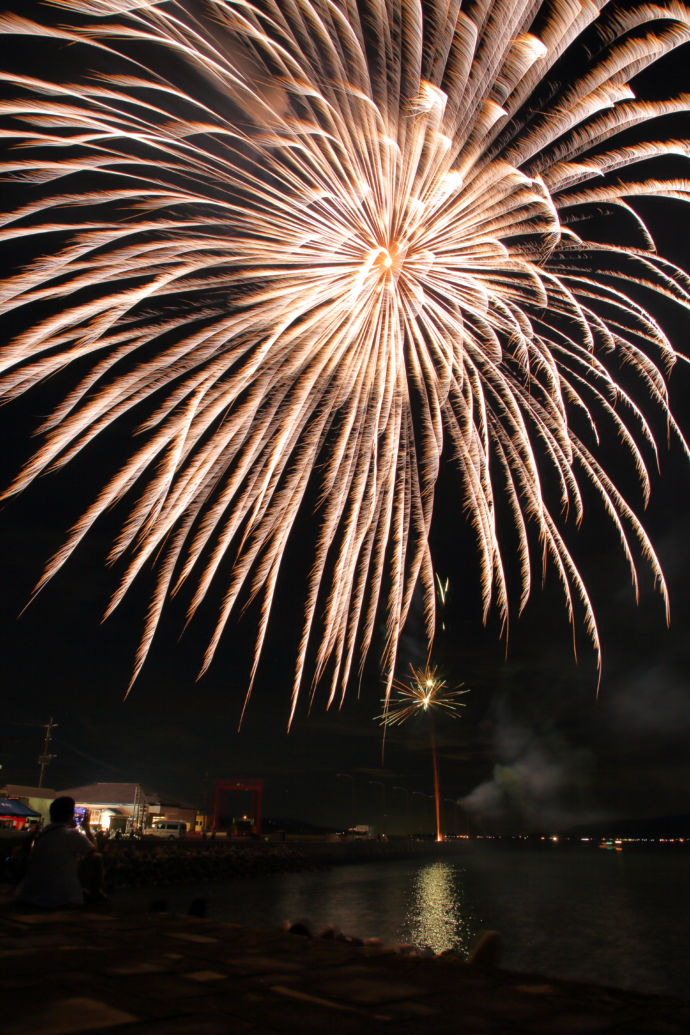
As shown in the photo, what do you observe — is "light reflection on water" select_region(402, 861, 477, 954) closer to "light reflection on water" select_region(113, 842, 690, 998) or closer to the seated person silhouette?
"light reflection on water" select_region(113, 842, 690, 998)

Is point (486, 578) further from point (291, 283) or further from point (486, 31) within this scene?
point (486, 31)

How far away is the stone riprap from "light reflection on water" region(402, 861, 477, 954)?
2461cm

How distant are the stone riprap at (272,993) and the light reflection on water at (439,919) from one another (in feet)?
80.7

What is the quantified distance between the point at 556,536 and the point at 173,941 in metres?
10.3

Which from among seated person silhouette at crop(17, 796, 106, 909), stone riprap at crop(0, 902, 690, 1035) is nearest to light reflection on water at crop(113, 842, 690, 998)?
seated person silhouette at crop(17, 796, 106, 909)

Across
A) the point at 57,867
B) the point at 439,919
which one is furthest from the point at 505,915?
the point at 57,867

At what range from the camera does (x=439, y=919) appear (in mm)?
39406

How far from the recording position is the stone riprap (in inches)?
181

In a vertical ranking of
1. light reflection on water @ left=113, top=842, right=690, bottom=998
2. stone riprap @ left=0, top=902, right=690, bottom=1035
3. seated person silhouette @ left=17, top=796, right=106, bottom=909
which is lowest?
light reflection on water @ left=113, top=842, right=690, bottom=998

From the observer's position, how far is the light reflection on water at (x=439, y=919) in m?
31.5

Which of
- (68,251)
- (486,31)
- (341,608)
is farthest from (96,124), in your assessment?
(341,608)

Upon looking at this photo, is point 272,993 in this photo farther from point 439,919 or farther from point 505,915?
point 505,915

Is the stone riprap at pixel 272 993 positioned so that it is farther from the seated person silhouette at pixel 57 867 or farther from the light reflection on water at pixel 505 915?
the light reflection on water at pixel 505 915

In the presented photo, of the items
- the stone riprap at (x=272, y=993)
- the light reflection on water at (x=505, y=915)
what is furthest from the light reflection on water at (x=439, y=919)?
the stone riprap at (x=272, y=993)
